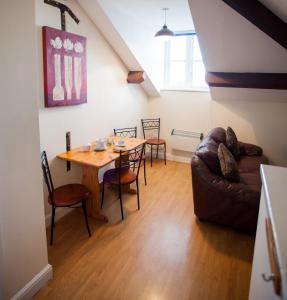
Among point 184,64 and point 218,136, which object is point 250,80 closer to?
point 218,136

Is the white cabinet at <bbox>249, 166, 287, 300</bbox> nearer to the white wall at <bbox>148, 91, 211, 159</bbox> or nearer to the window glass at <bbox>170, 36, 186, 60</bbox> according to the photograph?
the white wall at <bbox>148, 91, 211, 159</bbox>

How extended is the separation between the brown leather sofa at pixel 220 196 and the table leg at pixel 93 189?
106cm

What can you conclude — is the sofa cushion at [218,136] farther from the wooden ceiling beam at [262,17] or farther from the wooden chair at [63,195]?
the wooden chair at [63,195]

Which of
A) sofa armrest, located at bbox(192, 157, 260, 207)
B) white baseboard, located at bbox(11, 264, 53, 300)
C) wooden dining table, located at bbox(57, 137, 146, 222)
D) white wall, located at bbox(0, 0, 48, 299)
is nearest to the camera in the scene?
white wall, located at bbox(0, 0, 48, 299)

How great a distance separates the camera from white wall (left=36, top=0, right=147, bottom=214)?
2.64 meters

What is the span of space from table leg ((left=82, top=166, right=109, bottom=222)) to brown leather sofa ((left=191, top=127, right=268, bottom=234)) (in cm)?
106

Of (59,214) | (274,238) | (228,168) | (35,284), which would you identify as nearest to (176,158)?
(228,168)

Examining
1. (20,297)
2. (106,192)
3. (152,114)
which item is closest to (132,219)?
(106,192)

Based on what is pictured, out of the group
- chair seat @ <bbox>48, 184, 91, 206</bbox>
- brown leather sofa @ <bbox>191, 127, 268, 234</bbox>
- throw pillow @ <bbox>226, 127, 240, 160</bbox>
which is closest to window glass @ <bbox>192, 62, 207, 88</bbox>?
throw pillow @ <bbox>226, 127, 240, 160</bbox>

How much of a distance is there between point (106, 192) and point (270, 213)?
2802 millimetres

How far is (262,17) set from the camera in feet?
7.37

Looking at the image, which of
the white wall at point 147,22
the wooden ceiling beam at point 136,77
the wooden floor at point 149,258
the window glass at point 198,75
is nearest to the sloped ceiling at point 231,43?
the white wall at point 147,22

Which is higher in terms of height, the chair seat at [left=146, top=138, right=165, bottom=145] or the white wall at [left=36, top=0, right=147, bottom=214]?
the white wall at [left=36, top=0, right=147, bottom=214]

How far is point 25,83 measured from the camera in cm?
159
